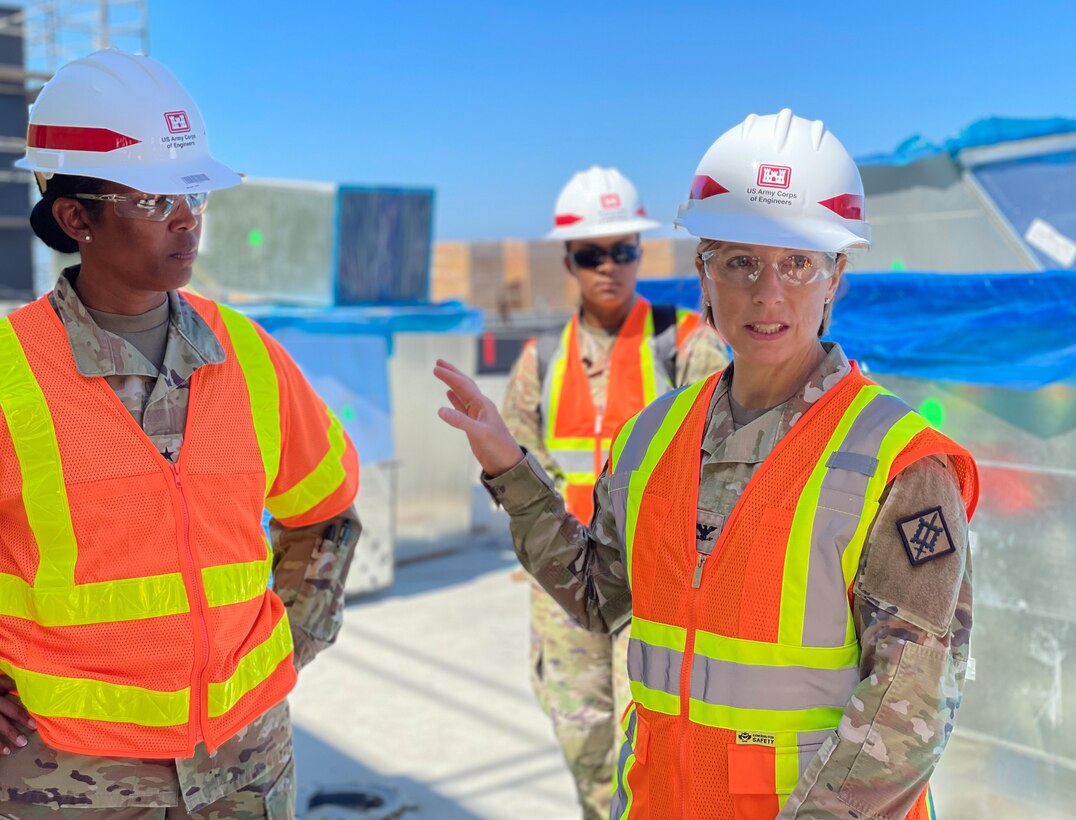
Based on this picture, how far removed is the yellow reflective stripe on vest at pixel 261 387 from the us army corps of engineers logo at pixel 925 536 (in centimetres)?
124

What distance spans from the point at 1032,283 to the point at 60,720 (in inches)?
106

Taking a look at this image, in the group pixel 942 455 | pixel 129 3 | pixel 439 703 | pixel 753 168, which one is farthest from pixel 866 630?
pixel 129 3

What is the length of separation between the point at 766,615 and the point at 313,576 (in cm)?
120

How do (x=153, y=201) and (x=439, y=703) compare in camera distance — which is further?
(x=439, y=703)

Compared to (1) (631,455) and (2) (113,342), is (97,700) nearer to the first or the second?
(2) (113,342)

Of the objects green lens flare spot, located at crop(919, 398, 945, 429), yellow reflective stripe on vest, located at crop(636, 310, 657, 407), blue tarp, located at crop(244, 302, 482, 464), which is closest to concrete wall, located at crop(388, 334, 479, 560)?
blue tarp, located at crop(244, 302, 482, 464)

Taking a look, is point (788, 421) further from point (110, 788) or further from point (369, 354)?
point (369, 354)

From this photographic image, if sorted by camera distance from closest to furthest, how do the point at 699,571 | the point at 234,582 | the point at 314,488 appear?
1. the point at 699,571
2. the point at 234,582
3. the point at 314,488

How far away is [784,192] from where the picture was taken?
1799mm

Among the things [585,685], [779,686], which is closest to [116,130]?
[779,686]

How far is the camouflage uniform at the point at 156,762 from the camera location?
199 centimetres

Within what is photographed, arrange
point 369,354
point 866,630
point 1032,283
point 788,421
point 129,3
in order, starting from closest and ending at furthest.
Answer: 1. point 866,630
2. point 788,421
3. point 1032,283
4. point 369,354
5. point 129,3

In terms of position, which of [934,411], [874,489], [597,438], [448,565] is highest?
[874,489]

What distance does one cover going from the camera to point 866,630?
1588 millimetres
